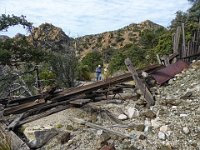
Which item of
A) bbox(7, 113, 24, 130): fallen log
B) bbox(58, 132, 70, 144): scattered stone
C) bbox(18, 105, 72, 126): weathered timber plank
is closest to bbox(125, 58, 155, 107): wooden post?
bbox(18, 105, 72, 126): weathered timber plank

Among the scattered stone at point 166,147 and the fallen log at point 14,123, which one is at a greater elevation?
the fallen log at point 14,123

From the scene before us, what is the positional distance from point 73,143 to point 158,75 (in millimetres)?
2892

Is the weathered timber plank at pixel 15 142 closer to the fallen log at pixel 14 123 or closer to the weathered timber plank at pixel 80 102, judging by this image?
the fallen log at pixel 14 123

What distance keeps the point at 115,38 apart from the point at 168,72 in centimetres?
3984

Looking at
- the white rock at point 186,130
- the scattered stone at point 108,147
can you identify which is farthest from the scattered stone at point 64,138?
the white rock at point 186,130

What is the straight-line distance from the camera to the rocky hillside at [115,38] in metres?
45.2

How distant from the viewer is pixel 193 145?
4867 mm

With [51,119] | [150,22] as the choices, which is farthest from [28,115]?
[150,22]

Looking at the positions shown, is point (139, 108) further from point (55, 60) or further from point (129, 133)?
point (55, 60)

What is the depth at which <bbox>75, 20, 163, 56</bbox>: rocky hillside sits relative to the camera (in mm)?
45188

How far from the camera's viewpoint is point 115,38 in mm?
47125

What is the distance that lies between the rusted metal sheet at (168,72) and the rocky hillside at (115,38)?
117ft

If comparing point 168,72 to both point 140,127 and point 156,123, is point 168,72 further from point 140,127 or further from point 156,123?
point 140,127

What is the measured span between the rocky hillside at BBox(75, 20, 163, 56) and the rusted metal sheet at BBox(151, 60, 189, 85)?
3551cm
